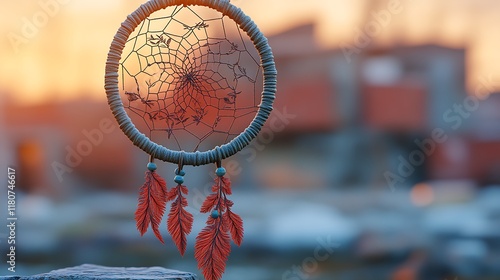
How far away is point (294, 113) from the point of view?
3.28 meters

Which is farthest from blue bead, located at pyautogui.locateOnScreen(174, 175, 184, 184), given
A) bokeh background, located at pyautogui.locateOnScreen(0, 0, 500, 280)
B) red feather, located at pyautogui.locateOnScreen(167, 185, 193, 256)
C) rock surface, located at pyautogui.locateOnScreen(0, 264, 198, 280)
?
bokeh background, located at pyautogui.locateOnScreen(0, 0, 500, 280)

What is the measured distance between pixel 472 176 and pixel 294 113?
96cm

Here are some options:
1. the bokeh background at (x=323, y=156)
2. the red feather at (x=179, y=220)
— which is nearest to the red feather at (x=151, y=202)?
the red feather at (x=179, y=220)

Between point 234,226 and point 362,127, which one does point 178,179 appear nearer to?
Result: point 234,226

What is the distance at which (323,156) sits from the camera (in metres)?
3.42

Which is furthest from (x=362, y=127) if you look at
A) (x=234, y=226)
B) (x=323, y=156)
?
(x=234, y=226)

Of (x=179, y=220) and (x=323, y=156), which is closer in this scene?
(x=179, y=220)

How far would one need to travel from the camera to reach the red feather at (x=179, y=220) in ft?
4.47

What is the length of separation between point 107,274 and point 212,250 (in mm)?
218

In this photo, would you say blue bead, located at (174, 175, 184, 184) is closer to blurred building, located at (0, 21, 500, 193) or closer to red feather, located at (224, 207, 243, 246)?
red feather, located at (224, 207, 243, 246)

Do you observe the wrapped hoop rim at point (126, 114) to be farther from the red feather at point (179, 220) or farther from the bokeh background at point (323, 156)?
the bokeh background at point (323, 156)

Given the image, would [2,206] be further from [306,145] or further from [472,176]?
[472,176]

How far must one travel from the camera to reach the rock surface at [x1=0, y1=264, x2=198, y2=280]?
1.37 meters

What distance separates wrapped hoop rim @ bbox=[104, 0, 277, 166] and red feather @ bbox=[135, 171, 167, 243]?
5 centimetres
